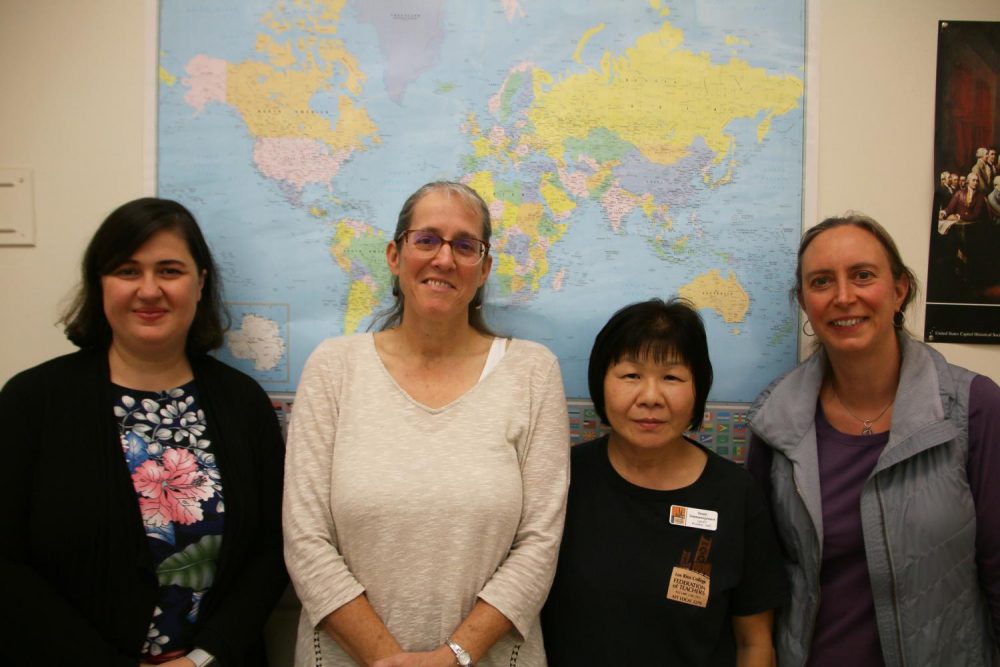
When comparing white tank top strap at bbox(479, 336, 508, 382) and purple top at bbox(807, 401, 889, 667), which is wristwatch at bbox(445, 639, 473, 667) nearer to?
white tank top strap at bbox(479, 336, 508, 382)

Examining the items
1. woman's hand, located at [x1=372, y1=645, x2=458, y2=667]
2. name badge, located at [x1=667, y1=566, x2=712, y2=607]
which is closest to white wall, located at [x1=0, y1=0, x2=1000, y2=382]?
name badge, located at [x1=667, y1=566, x2=712, y2=607]

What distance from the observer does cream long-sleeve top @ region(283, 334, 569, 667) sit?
4.00 feet

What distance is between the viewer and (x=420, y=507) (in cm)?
122

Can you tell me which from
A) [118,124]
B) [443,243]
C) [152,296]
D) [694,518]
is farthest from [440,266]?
[118,124]

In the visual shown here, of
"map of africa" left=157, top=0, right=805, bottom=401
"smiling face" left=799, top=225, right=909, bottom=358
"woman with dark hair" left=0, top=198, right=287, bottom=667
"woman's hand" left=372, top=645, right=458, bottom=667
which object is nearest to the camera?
"woman's hand" left=372, top=645, right=458, bottom=667

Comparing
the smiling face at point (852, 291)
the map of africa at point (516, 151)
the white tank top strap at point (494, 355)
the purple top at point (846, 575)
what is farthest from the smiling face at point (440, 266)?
the purple top at point (846, 575)

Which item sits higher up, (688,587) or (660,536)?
(660,536)

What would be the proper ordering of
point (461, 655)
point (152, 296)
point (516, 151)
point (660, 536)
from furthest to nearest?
point (516, 151)
point (152, 296)
point (660, 536)
point (461, 655)

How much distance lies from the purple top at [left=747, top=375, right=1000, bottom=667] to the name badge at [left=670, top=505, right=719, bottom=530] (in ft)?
1.04

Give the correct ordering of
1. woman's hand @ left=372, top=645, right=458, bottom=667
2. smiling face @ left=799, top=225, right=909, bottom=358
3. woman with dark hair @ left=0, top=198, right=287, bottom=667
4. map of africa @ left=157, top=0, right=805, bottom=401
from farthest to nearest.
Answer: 1. map of africa @ left=157, top=0, right=805, bottom=401
2. smiling face @ left=799, top=225, right=909, bottom=358
3. woman with dark hair @ left=0, top=198, right=287, bottom=667
4. woman's hand @ left=372, top=645, right=458, bottom=667

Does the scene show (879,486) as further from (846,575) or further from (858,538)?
(846,575)

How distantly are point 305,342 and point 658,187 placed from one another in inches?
49.7

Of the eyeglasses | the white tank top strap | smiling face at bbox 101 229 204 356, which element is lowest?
the white tank top strap

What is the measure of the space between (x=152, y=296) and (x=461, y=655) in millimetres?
1156
